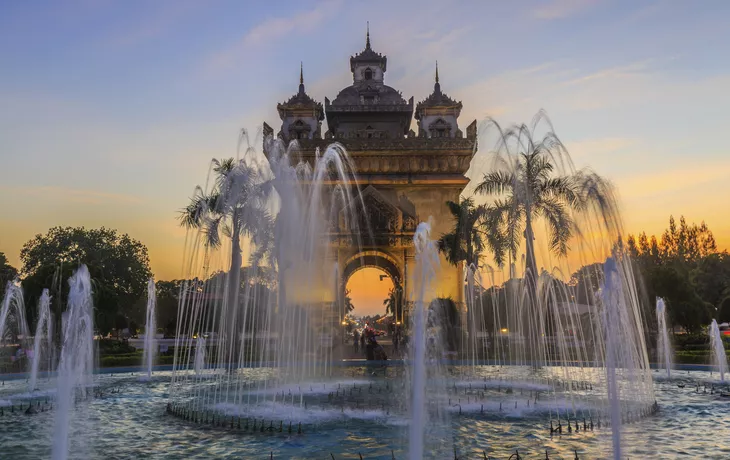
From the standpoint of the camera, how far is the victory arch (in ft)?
124

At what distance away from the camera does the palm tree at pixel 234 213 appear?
23.5 metres

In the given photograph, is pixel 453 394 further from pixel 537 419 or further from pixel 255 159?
pixel 255 159

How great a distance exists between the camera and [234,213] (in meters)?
28.0

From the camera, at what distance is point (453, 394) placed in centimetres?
1600

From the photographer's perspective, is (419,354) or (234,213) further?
(234,213)

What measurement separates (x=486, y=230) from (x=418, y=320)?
2532 centimetres

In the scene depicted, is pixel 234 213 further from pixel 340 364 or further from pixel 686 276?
pixel 686 276

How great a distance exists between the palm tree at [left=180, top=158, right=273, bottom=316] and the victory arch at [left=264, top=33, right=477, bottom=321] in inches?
369

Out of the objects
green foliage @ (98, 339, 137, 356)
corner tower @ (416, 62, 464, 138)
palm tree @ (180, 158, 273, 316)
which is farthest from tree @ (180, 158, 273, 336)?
corner tower @ (416, 62, 464, 138)

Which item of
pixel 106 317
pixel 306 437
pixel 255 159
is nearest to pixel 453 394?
pixel 306 437

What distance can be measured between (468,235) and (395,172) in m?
9.90

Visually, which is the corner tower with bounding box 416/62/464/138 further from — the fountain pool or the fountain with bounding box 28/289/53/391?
the fountain pool

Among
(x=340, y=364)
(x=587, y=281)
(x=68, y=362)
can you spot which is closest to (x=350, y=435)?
(x=68, y=362)

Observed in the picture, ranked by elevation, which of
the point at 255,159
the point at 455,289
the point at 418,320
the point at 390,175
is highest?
the point at 390,175
